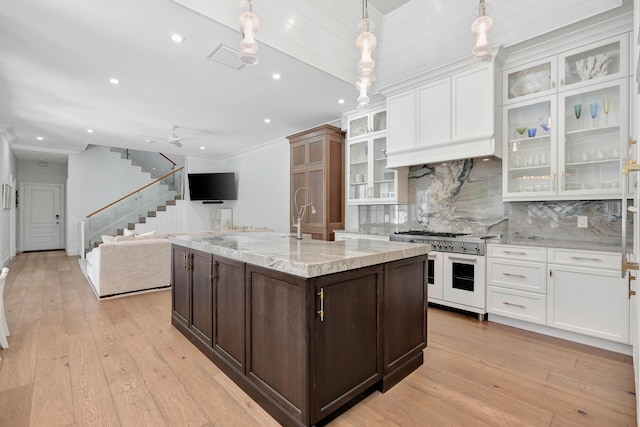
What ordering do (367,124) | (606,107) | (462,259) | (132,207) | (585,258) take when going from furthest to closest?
1. (132,207)
2. (367,124)
3. (462,259)
4. (606,107)
5. (585,258)

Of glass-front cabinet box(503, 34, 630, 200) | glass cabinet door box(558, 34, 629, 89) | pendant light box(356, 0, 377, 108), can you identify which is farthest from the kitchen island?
glass cabinet door box(558, 34, 629, 89)

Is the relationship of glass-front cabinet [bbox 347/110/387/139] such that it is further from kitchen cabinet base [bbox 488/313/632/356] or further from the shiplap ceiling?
kitchen cabinet base [bbox 488/313/632/356]

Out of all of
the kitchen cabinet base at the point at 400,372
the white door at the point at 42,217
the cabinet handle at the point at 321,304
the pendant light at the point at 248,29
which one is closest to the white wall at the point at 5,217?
the white door at the point at 42,217

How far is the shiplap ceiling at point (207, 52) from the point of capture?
2555 mm

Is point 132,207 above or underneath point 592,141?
underneath

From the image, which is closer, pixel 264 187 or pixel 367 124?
pixel 367 124

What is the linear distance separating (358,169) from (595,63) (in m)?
2.88

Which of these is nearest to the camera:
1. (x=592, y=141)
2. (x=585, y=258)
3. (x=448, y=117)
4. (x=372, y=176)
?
(x=585, y=258)

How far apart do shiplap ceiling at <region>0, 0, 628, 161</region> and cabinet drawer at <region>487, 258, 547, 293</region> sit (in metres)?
2.26

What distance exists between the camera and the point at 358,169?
15.7 feet

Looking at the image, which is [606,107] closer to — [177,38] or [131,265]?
[177,38]

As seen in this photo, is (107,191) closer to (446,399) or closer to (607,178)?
(446,399)

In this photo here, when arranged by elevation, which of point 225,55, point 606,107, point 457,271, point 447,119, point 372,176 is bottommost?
point 457,271

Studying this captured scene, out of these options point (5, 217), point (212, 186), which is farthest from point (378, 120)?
point (5, 217)
